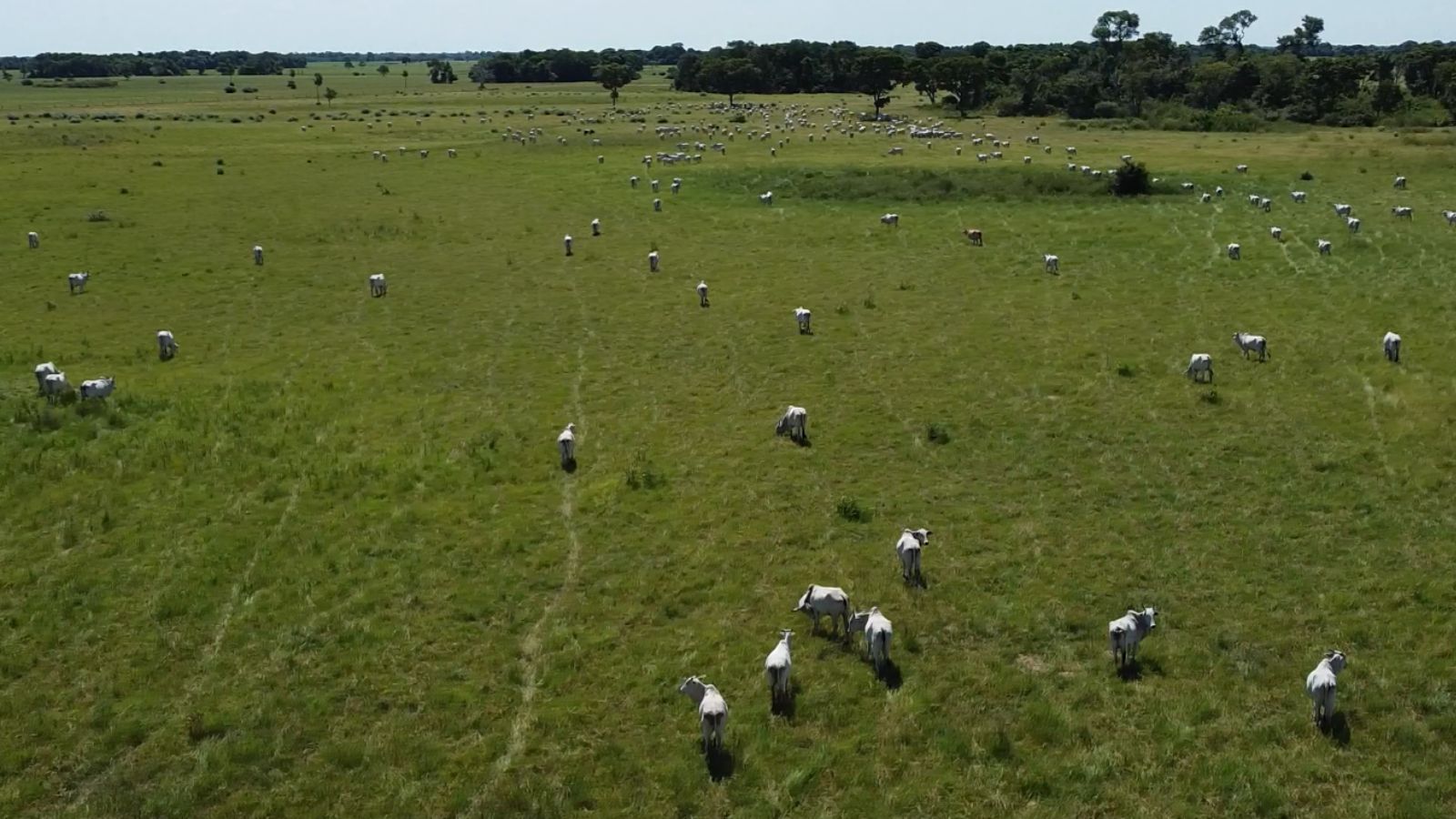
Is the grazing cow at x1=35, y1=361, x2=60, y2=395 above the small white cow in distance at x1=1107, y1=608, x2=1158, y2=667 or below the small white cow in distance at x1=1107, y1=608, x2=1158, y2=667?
above

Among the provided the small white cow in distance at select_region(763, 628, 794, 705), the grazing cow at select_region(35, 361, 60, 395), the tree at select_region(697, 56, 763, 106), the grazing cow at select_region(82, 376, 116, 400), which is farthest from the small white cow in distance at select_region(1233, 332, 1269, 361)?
the tree at select_region(697, 56, 763, 106)

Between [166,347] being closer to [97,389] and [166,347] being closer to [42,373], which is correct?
[42,373]

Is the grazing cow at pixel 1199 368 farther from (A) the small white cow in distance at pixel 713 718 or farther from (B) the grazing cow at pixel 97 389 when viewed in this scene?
(B) the grazing cow at pixel 97 389

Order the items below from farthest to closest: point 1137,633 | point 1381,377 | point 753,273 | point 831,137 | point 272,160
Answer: point 831,137 → point 272,160 → point 753,273 → point 1381,377 → point 1137,633

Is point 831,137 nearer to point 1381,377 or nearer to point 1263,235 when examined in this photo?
point 1263,235

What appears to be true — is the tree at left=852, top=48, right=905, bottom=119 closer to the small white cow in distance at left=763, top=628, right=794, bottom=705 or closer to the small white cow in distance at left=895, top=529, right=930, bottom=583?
the small white cow in distance at left=895, top=529, right=930, bottom=583

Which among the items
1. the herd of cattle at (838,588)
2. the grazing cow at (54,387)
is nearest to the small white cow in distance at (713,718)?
the herd of cattle at (838,588)

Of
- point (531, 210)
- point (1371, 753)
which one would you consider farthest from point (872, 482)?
point (531, 210)
